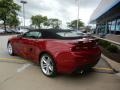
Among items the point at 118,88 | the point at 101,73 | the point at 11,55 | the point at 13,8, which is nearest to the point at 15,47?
the point at 11,55

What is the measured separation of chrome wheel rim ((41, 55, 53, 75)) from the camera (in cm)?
589

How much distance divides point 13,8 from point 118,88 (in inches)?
1565

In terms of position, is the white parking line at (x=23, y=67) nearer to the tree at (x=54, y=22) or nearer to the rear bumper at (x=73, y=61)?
the rear bumper at (x=73, y=61)

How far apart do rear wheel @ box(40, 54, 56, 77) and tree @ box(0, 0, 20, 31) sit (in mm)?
35335

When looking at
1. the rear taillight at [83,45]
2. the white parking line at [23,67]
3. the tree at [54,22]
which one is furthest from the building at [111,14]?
the tree at [54,22]

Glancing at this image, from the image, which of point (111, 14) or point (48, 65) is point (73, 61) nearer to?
point (48, 65)

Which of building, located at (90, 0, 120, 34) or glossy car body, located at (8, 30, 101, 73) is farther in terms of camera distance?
building, located at (90, 0, 120, 34)

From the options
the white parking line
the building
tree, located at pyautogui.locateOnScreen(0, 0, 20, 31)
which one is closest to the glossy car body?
the white parking line

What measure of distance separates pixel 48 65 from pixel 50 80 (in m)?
0.55

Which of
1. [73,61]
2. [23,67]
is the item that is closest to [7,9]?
[23,67]

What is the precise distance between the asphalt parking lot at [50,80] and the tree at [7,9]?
114 feet

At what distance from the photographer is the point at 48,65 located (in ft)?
19.6

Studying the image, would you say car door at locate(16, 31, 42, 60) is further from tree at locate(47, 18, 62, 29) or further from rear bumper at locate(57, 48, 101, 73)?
tree at locate(47, 18, 62, 29)

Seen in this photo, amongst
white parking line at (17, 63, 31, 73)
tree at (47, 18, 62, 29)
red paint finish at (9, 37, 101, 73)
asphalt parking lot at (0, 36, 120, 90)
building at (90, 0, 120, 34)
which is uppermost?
tree at (47, 18, 62, 29)
